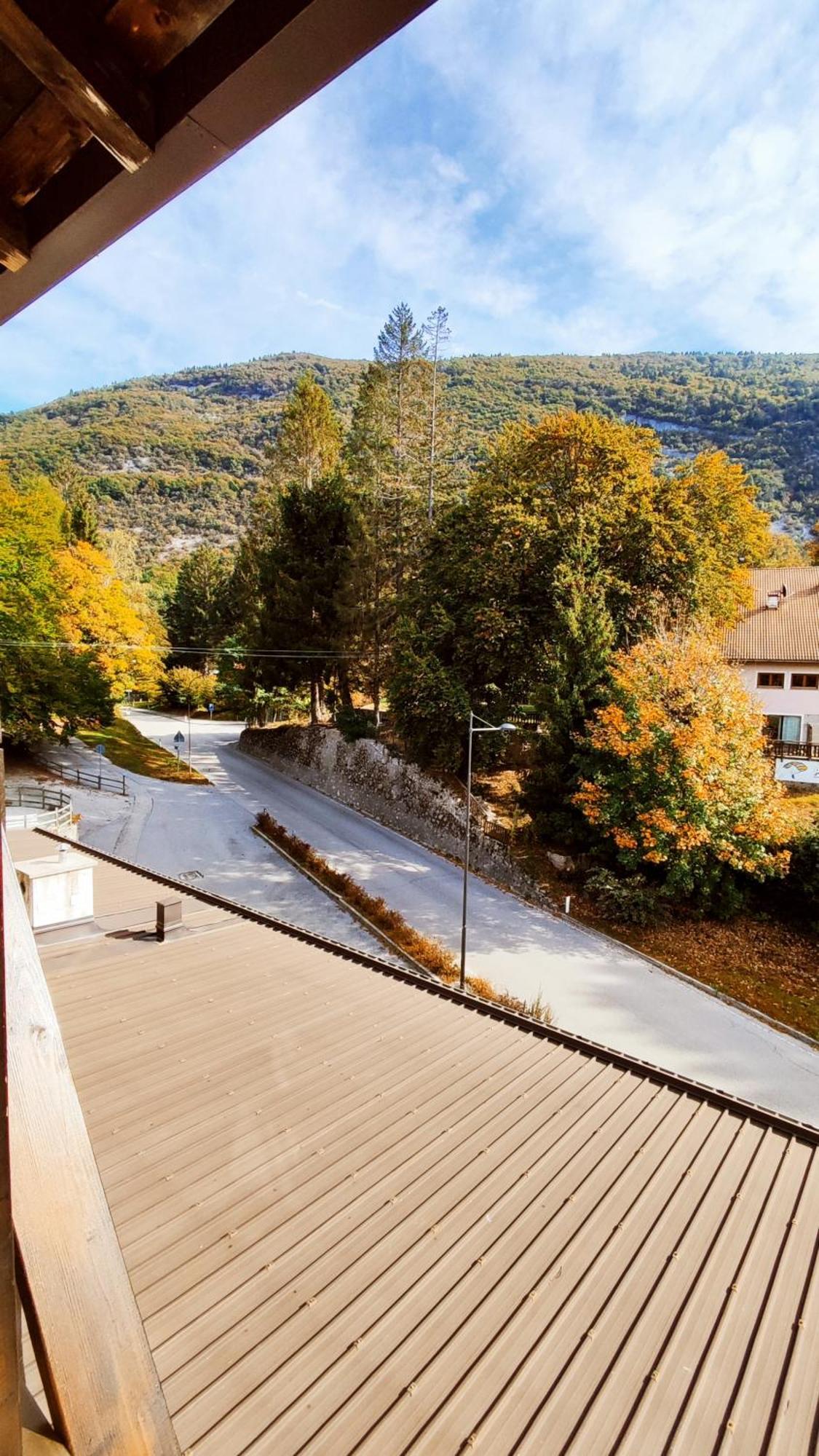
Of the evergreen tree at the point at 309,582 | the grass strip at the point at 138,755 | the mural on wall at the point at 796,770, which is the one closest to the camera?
the mural on wall at the point at 796,770

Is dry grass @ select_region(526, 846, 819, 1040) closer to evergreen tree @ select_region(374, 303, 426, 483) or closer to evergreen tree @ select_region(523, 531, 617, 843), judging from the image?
evergreen tree @ select_region(523, 531, 617, 843)

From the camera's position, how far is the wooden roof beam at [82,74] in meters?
0.98

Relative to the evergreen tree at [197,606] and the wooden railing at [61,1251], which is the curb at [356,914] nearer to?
the wooden railing at [61,1251]

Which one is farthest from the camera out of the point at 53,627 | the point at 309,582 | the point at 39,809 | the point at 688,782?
the point at 309,582

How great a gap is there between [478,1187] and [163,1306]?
5.93 ft

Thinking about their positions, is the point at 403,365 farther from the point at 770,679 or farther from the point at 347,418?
the point at 347,418

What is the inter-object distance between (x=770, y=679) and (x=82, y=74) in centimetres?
2528

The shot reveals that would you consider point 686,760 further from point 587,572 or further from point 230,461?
point 230,461

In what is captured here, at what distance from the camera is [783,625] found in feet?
78.5

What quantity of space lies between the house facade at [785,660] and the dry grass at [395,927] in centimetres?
1315

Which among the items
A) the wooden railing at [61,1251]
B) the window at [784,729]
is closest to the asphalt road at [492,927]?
the wooden railing at [61,1251]

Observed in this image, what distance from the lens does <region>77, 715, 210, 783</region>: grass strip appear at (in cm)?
2668

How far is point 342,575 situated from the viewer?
80.5ft

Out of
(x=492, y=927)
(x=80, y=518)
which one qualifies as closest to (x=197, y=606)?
(x=80, y=518)
